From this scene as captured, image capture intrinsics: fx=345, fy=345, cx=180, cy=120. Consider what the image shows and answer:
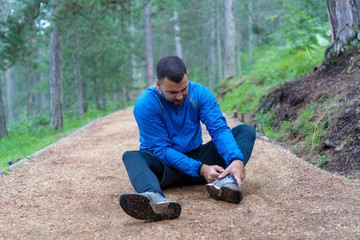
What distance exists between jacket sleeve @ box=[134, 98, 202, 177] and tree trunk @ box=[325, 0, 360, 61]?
Answer: 419 centimetres

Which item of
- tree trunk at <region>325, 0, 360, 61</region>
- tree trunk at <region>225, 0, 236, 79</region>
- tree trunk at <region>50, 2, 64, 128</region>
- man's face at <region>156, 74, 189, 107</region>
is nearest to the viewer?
man's face at <region>156, 74, 189, 107</region>

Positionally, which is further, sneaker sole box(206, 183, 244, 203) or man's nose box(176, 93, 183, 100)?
man's nose box(176, 93, 183, 100)

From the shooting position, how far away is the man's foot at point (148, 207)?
2.49 m

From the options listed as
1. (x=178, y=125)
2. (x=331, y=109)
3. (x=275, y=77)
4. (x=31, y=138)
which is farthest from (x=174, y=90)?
(x=31, y=138)

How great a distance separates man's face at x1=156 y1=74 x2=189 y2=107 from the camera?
120 inches

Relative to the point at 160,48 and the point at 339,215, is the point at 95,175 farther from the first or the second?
the point at 160,48

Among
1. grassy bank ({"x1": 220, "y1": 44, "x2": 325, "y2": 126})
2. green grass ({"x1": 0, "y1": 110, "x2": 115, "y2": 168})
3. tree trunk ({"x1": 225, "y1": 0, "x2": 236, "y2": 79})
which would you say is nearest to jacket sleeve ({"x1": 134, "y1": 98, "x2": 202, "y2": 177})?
grassy bank ({"x1": 220, "y1": 44, "x2": 325, "y2": 126})

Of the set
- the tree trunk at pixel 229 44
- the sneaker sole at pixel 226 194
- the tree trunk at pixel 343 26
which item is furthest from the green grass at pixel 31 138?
the tree trunk at pixel 229 44

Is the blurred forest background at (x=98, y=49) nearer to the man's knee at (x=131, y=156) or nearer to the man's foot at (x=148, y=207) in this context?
the man's knee at (x=131, y=156)

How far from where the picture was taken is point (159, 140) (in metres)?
3.25

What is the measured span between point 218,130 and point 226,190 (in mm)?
620

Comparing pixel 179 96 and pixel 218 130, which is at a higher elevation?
pixel 179 96

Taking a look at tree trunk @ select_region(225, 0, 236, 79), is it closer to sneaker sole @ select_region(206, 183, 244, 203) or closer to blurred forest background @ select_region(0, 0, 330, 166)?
blurred forest background @ select_region(0, 0, 330, 166)

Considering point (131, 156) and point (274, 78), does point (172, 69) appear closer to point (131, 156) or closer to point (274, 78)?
point (131, 156)
